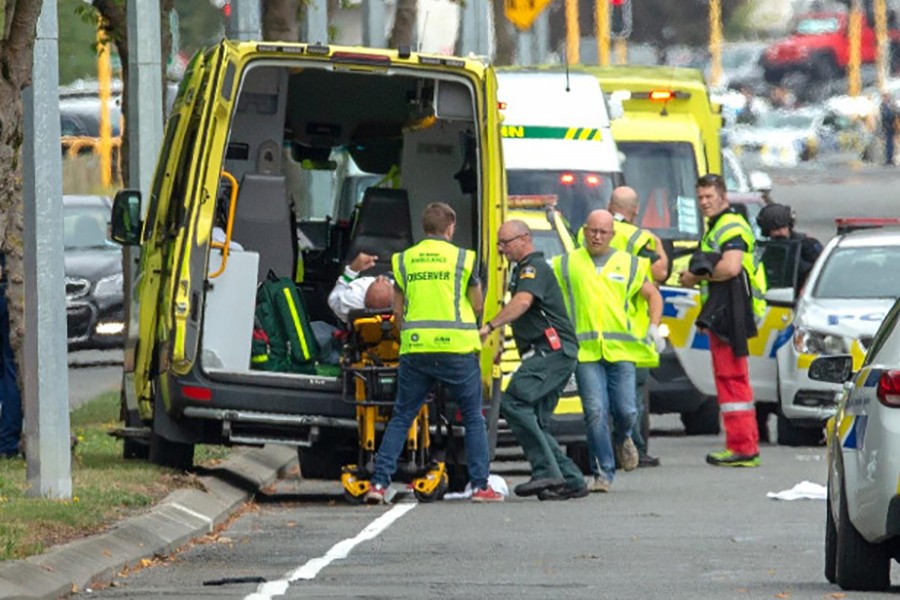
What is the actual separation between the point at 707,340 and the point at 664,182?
575 centimetres

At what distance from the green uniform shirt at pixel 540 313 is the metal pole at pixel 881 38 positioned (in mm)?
63557

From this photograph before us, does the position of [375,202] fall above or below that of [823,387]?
above

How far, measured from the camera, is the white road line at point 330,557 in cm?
1130

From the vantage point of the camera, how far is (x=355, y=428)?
52.9ft

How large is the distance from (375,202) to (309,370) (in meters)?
1.62

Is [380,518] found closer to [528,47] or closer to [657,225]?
[657,225]

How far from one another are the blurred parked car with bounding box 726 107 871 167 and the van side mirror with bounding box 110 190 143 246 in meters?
43.5

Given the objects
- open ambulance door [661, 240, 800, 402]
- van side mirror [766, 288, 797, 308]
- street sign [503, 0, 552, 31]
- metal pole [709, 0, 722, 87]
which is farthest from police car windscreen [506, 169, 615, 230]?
metal pole [709, 0, 722, 87]

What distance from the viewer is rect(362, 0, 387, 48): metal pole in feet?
103

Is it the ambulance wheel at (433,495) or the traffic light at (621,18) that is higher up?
the traffic light at (621,18)

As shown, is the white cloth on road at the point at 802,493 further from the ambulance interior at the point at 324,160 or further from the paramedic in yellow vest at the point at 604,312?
the ambulance interior at the point at 324,160

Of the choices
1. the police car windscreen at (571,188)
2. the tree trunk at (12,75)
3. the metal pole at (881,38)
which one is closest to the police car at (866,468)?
the tree trunk at (12,75)

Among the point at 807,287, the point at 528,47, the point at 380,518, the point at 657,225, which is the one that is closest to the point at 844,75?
the point at 528,47

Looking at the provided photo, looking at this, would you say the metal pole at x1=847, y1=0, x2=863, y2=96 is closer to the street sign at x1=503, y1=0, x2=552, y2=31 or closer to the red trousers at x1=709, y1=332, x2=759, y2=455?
the street sign at x1=503, y1=0, x2=552, y2=31
